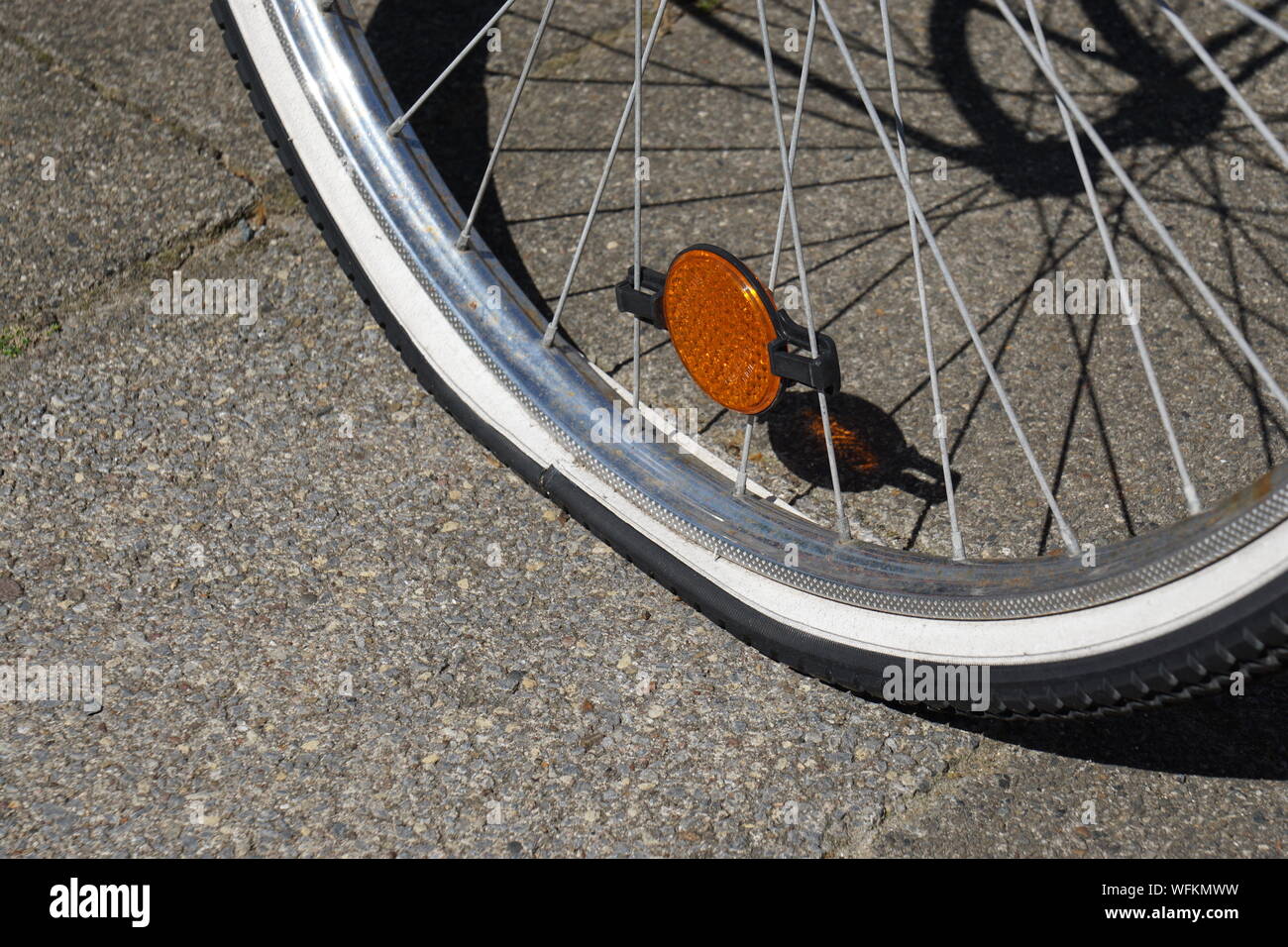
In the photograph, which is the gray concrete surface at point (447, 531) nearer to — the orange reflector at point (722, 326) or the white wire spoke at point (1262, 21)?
the orange reflector at point (722, 326)

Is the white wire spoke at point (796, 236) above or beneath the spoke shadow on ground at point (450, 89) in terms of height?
beneath

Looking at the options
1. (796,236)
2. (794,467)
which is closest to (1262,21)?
(796,236)

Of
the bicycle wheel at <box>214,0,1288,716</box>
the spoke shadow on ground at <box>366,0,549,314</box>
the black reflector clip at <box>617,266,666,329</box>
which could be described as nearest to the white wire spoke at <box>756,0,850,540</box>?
the bicycle wheel at <box>214,0,1288,716</box>

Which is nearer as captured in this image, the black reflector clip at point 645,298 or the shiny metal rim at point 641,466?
the shiny metal rim at point 641,466

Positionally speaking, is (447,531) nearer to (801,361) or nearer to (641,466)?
(641,466)

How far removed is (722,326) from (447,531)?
2.07ft

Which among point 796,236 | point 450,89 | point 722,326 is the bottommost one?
point 722,326

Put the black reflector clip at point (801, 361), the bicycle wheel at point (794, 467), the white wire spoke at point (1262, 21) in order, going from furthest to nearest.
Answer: the black reflector clip at point (801, 361) < the bicycle wheel at point (794, 467) < the white wire spoke at point (1262, 21)

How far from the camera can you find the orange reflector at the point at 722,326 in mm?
1924

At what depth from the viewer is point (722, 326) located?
6.52ft

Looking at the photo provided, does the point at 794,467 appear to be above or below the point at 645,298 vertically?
below

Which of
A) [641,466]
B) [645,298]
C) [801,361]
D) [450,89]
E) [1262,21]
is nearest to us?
[1262,21]

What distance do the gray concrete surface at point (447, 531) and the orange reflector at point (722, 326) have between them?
405 millimetres

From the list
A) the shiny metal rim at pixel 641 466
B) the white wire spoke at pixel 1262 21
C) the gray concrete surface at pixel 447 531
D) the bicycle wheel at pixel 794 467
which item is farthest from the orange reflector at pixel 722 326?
the white wire spoke at pixel 1262 21
